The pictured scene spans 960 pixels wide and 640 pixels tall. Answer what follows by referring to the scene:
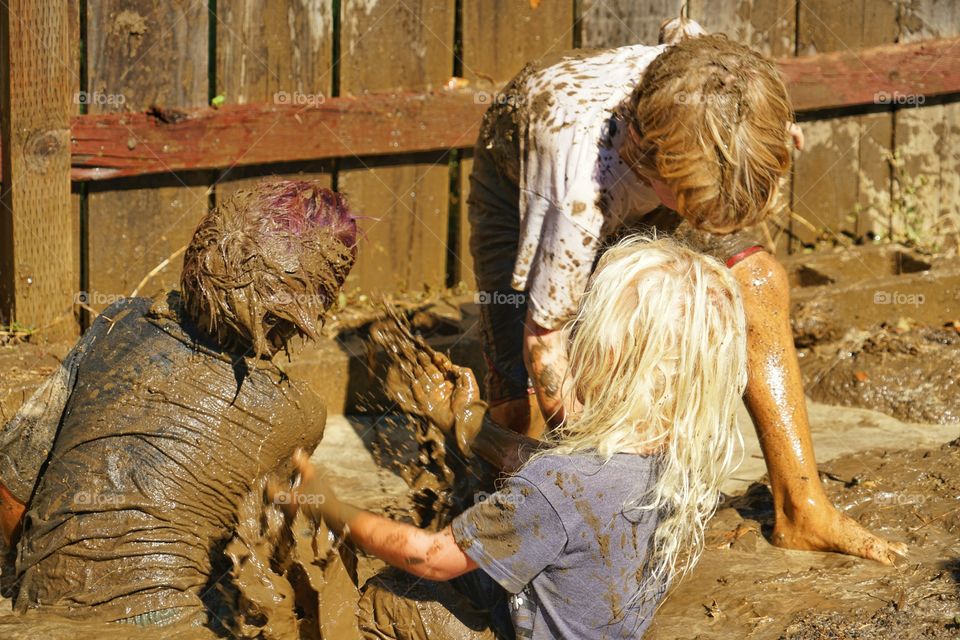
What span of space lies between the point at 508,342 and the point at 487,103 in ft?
5.47

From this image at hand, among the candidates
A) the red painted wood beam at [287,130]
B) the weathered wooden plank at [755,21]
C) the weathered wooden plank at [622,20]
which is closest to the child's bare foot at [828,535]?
the red painted wood beam at [287,130]

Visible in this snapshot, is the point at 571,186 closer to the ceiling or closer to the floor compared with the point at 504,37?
closer to the floor

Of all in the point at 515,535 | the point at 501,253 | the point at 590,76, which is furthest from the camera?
the point at 501,253

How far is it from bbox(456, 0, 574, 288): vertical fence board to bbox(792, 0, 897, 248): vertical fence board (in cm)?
132

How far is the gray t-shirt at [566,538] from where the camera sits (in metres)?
2.61

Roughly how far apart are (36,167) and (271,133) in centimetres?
93

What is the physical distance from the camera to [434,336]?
5.24m

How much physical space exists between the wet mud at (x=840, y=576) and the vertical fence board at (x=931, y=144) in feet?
8.18

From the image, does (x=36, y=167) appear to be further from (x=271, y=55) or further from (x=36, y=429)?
(x=36, y=429)

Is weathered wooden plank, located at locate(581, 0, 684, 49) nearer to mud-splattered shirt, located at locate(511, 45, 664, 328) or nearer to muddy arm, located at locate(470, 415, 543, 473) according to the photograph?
mud-splattered shirt, located at locate(511, 45, 664, 328)

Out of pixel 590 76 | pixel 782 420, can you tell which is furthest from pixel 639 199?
pixel 782 420

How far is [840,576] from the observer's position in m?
3.55

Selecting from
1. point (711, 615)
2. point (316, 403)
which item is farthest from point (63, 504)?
point (711, 615)

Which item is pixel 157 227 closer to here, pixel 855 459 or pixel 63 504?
pixel 63 504
